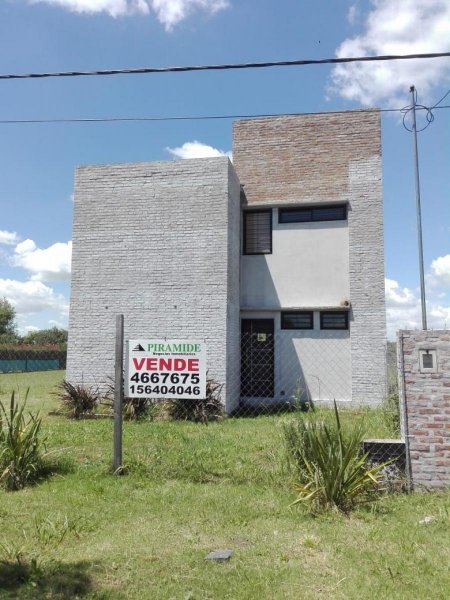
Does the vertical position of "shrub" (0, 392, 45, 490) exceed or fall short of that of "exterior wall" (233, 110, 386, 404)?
it falls short

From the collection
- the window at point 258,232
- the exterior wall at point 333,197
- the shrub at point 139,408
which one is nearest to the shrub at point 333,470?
the shrub at point 139,408

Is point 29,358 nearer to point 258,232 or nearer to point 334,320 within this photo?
point 258,232

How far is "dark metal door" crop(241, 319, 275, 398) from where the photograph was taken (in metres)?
13.1

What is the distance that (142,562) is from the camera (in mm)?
3582

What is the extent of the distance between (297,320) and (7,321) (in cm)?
4687

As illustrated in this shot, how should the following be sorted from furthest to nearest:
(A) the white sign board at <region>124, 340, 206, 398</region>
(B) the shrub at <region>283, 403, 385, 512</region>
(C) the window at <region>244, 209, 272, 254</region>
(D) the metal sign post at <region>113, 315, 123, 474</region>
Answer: (C) the window at <region>244, 209, 272, 254</region>, (A) the white sign board at <region>124, 340, 206, 398</region>, (D) the metal sign post at <region>113, 315, 123, 474</region>, (B) the shrub at <region>283, 403, 385, 512</region>

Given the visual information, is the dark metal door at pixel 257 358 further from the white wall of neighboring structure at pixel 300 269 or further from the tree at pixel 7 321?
the tree at pixel 7 321

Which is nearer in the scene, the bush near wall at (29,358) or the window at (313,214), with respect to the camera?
the window at (313,214)

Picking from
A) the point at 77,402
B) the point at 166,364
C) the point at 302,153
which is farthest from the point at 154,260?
the point at 166,364

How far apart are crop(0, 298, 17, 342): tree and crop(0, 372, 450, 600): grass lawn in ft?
160

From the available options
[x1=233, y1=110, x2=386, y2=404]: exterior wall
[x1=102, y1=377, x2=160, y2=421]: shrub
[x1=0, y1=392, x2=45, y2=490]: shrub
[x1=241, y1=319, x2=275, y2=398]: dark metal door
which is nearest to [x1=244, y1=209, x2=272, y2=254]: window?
[x1=233, y1=110, x2=386, y2=404]: exterior wall

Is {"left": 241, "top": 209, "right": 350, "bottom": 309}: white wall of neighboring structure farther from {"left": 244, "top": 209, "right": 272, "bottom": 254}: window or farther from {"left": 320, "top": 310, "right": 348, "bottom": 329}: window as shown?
{"left": 320, "top": 310, "right": 348, "bottom": 329}: window

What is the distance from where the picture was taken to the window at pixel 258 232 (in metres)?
13.7

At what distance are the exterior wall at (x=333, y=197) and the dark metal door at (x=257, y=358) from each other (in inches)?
26.2
